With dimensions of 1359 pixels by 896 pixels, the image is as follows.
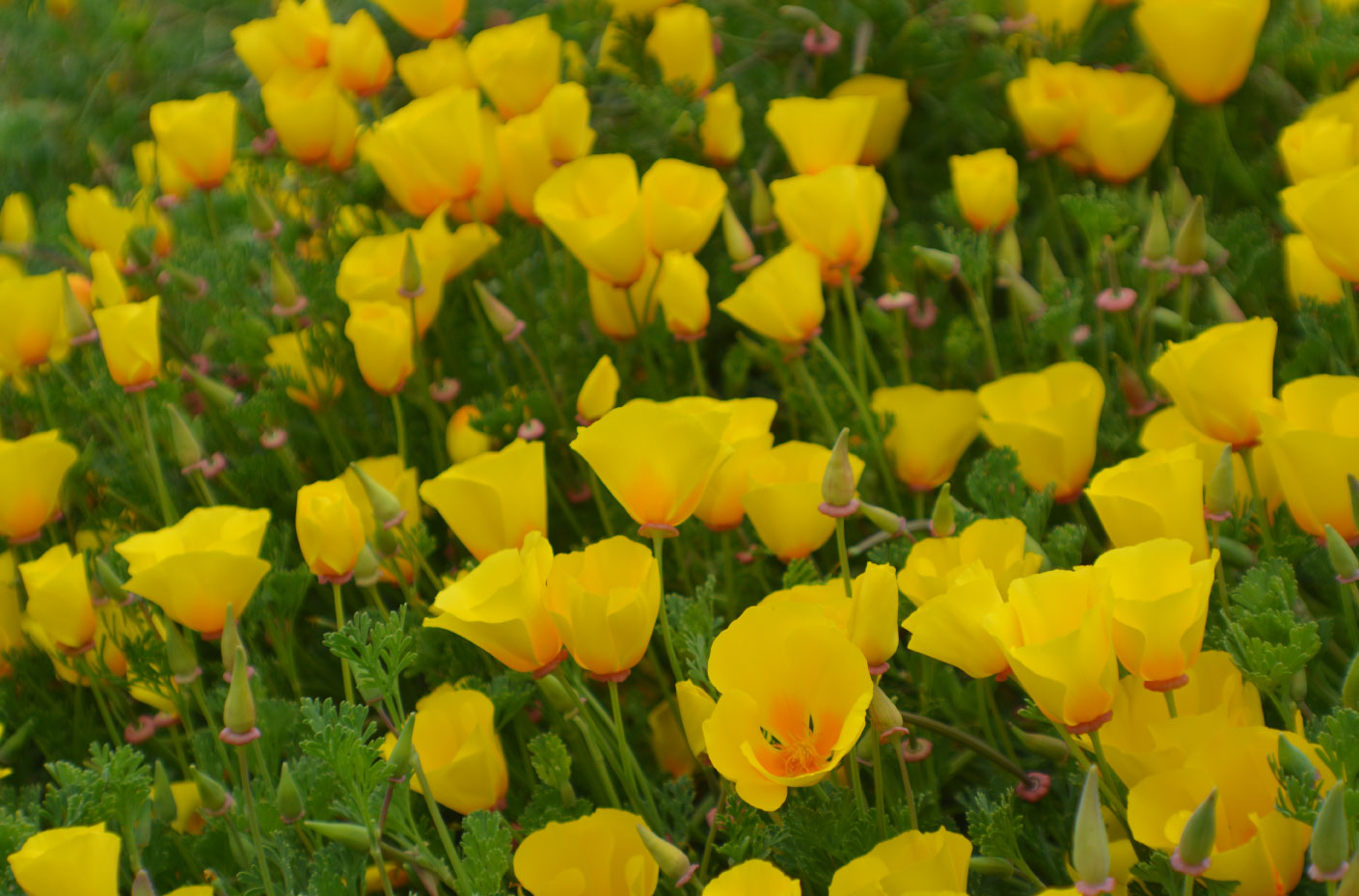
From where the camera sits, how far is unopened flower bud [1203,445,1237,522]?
2.74 feet

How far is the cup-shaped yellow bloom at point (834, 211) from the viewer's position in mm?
1135

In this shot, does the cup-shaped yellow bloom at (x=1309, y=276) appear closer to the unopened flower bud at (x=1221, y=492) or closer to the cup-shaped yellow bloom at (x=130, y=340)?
the unopened flower bud at (x=1221, y=492)

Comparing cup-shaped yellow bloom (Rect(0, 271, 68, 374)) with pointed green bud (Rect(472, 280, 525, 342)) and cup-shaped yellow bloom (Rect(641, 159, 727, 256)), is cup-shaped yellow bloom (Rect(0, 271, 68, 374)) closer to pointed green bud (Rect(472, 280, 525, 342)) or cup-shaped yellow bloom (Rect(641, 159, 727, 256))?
pointed green bud (Rect(472, 280, 525, 342))

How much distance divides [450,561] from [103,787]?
0.46 metres

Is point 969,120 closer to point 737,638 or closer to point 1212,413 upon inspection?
point 1212,413

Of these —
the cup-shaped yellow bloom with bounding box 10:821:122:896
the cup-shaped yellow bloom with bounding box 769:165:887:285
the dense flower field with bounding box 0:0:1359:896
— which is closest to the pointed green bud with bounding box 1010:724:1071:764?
the dense flower field with bounding box 0:0:1359:896

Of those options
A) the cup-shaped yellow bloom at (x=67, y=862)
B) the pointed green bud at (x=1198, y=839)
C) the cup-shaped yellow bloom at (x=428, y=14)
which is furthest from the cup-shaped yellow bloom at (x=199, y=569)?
the cup-shaped yellow bloom at (x=428, y=14)

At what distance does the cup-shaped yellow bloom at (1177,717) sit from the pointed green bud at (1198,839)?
81 mm

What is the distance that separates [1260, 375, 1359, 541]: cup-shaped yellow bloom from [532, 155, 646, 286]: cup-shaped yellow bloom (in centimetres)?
58

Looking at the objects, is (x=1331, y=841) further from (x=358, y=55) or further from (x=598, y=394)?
(x=358, y=55)

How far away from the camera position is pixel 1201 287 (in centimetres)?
135

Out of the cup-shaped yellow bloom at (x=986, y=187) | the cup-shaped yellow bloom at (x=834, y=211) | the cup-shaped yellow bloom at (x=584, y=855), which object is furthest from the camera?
the cup-shaped yellow bloom at (x=986, y=187)

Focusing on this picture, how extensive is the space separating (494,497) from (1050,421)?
450 mm

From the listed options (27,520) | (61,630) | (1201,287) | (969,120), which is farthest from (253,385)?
(1201,287)
